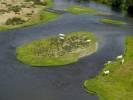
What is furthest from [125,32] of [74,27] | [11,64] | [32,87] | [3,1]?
[3,1]

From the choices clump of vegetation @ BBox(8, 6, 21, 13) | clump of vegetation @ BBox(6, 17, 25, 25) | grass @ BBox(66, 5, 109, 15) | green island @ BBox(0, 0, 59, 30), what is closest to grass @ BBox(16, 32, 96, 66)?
green island @ BBox(0, 0, 59, 30)

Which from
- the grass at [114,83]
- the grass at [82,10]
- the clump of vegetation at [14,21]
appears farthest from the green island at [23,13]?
the grass at [114,83]

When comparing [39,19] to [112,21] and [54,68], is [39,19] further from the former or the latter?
[54,68]

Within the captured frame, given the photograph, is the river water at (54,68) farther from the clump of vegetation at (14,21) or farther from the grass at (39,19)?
the clump of vegetation at (14,21)

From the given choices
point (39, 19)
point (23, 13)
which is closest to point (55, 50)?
point (39, 19)

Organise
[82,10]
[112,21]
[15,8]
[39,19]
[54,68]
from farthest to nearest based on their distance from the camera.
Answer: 1. [82,10]
2. [15,8]
3. [39,19]
4. [112,21]
5. [54,68]

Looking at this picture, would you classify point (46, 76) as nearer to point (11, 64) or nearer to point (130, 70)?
point (11, 64)
